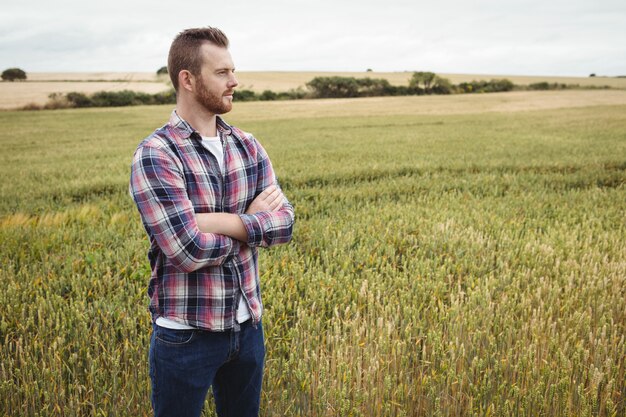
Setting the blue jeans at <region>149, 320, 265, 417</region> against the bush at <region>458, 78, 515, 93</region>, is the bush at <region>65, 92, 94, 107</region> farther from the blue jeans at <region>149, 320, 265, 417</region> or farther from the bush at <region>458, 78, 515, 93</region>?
the blue jeans at <region>149, 320, 265, 417</region>

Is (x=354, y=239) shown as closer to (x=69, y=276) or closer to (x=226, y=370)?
(x=69, y=276)

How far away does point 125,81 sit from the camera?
83125mm

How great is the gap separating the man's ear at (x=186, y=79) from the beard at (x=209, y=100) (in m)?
0.04

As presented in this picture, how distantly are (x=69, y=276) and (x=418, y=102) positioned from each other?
52.1 metres

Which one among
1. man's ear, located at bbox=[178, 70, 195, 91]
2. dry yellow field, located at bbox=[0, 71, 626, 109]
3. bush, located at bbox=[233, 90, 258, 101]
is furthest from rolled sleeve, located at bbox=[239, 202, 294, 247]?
bush, located at bbox=[233, 90, 258, 101]

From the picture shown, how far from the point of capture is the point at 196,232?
6.22 ft

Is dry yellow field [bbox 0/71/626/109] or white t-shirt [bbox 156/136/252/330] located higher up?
dry yellow field [bbox 0/71/626/109]

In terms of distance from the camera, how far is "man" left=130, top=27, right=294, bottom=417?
6.19ft

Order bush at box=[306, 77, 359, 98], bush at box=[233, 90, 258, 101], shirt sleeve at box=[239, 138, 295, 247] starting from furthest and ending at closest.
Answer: bush at box=[306, 77, 359, 98] < bush at box=[233, 90, 258, 101] < shirt sleeve at box=[239, 138, 295, 247]

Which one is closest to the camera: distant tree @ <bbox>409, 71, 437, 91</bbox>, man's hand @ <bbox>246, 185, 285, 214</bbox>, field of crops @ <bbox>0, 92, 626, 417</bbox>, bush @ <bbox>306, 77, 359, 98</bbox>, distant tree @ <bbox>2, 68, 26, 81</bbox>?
man's hand @ <bbox>246, 185, 285, 214</bbox>

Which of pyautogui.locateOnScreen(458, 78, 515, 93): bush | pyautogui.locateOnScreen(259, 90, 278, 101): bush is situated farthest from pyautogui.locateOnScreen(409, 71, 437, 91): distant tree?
pyautogui.locateOnScreen(259, 90, 278, 101): bush

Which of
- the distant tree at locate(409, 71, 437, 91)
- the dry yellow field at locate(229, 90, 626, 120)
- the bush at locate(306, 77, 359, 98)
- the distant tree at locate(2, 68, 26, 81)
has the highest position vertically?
the distant tree at locate(2, 68, 26, 81)

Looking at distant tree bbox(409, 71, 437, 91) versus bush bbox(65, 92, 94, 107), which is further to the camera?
distant tree bbox(409, 71, 437, 91)

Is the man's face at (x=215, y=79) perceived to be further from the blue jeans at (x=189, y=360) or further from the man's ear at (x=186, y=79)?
the blue jeans at (x=189, y=360)
